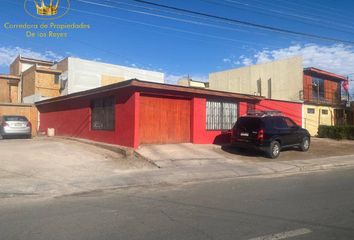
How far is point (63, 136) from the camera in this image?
22984mm

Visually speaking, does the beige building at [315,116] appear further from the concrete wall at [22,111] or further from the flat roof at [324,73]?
the concrete wall at [22,111]

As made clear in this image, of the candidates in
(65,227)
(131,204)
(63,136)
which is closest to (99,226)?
(65,227)

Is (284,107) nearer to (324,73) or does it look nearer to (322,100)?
(322,100)

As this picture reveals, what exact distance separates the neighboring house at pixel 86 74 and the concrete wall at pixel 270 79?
9.84 m

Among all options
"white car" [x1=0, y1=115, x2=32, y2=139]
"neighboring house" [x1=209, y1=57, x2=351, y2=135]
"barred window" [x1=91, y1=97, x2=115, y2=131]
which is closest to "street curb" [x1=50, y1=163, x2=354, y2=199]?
"barred window" [x1=91, y1=97, x2=115, y2=131]

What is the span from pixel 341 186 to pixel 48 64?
38.1m

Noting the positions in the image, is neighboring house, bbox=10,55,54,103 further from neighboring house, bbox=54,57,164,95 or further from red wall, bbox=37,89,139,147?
red wall, bbox=37,89,139,147

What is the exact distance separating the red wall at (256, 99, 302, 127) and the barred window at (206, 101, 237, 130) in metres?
2.69

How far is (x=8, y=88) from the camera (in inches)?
1517

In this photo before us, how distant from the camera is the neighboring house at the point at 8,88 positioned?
3797 cm

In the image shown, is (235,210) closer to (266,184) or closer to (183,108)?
(266,184)

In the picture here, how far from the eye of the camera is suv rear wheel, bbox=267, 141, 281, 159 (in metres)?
16.4

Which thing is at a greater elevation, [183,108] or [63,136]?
[183,108]

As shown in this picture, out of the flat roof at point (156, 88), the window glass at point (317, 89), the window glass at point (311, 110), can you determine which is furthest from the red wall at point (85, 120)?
the window glass at point (317, 89)
